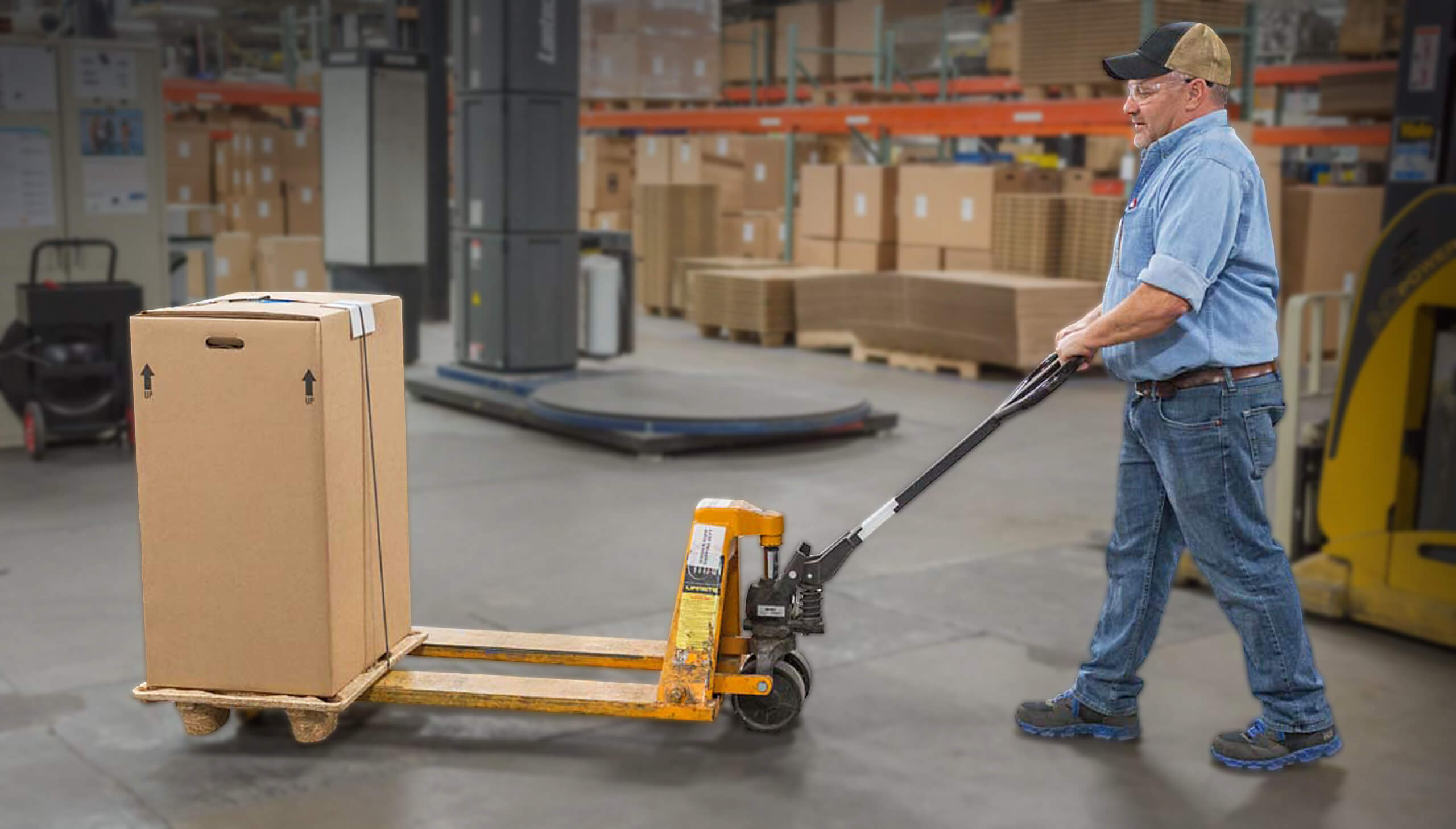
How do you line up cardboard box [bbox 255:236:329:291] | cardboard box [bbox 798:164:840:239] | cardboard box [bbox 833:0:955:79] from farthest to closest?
cardboard box [bbox 833:0:955:79], cardboard box [bbox 798:164:840:239], cardboard box [bbox 255:236:329:291]

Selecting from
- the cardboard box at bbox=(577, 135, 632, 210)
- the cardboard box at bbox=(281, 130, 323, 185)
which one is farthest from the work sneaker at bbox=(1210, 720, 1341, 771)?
the cardboard box at bbox=(281, 130, 323, 185)

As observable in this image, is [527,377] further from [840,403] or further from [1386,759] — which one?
[1386,759]

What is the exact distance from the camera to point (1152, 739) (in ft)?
12.7

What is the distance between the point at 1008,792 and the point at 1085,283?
789 centimetres

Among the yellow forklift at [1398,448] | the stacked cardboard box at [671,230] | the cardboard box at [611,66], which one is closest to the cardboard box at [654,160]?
the cardboard box at [611,66]

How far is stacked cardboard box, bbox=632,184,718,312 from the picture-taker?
1528 cm

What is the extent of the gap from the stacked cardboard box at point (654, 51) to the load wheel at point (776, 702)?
1315cm

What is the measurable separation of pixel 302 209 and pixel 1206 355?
710 inches

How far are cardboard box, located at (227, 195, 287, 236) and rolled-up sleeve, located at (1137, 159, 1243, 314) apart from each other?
1743 centimetres

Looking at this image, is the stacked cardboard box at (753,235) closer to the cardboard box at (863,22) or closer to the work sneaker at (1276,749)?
the cardboard box at (863,22)

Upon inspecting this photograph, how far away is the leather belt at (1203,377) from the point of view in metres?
3.44

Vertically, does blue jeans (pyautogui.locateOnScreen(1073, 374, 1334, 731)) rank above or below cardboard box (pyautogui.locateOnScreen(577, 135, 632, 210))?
below

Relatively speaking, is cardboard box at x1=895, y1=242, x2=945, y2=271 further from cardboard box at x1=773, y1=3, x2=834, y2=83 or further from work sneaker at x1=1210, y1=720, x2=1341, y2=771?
work sneaker at x1=1210, y1=720, x2=1341, y2=771

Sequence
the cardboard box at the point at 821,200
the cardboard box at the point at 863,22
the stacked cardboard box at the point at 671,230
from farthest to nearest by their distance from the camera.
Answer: the cardboard box at the point at 863,22, the stacked cardboard box at the point at 671,230, the cardboard box at the point at 821,200
